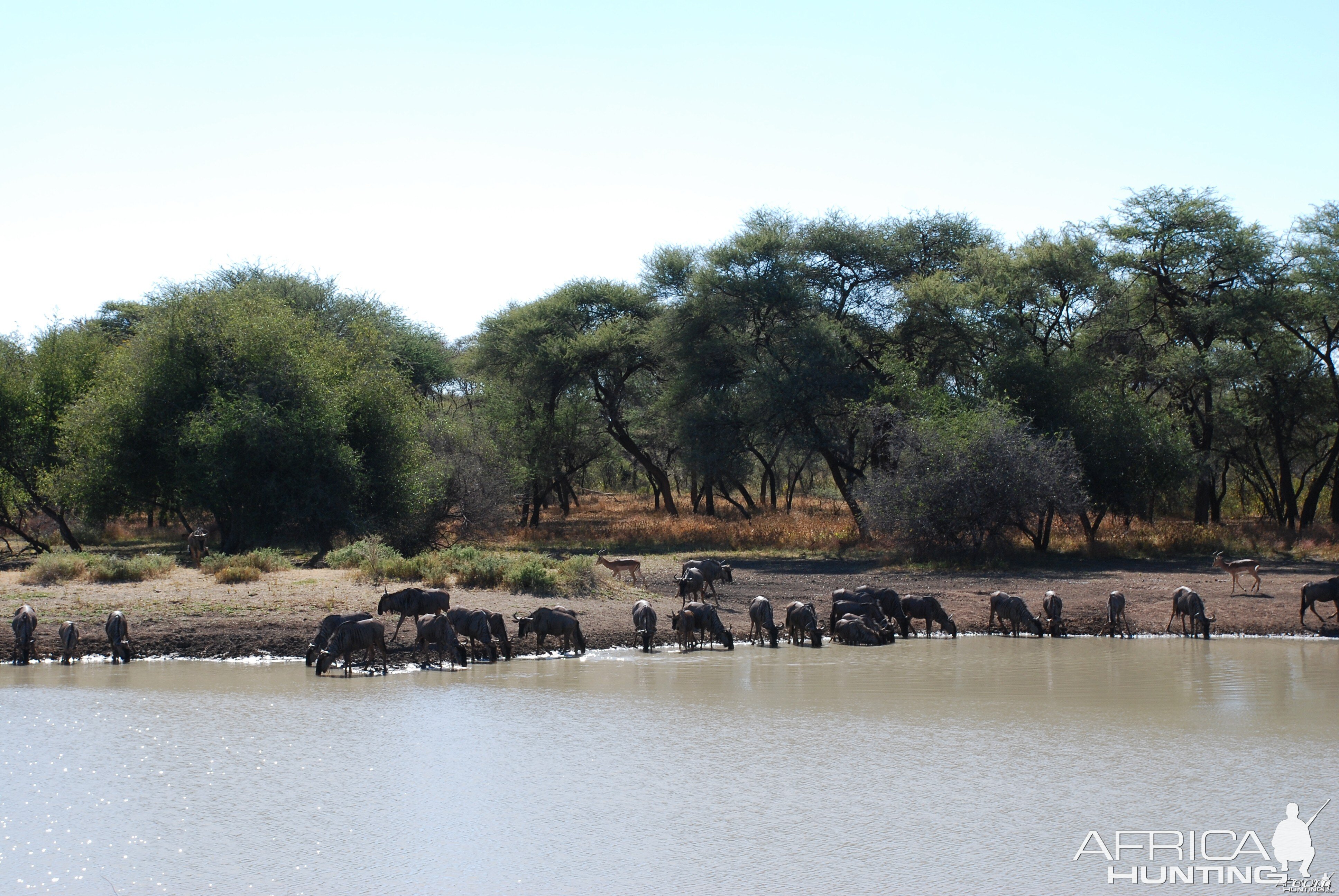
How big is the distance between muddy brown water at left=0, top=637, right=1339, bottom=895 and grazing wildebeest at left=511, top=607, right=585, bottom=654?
79 cm

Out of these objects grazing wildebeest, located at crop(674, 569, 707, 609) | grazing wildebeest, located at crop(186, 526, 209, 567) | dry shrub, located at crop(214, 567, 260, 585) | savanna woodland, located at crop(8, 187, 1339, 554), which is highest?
savanna woodland, located at crop(8, 187, 1339, 554)

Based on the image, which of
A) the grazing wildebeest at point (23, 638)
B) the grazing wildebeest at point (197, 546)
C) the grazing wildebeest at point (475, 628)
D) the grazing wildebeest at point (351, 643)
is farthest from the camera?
the grazing wildebeest at point (197, 546)

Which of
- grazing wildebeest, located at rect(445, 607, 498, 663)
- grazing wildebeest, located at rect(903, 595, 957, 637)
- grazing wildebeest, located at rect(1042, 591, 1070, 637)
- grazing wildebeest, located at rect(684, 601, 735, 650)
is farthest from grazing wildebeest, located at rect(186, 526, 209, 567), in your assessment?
grazing wildebeest, located at rect(1042, 591, 1070, 637)

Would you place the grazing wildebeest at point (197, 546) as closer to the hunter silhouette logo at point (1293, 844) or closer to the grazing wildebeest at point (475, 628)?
the grazing wildebeest at point (475, 628)

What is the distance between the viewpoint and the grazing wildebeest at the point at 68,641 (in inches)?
603

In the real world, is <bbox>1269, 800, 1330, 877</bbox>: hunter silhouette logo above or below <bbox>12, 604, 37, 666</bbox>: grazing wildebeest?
below

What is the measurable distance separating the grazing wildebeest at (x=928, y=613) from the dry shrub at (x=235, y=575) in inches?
499

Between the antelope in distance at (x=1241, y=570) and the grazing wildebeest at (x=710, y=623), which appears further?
the antelope in distance at (x=1241, y=570)

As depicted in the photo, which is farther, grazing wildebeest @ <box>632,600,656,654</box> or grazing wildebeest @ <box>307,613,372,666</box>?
grazing wildebeest @ <box>632,600,656,654</box>

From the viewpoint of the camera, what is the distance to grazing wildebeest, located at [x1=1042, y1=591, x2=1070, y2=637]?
1911 cm

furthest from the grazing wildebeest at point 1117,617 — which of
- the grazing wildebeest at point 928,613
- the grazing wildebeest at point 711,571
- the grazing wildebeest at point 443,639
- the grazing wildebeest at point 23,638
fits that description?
the grazing wildebeest at point 23,638

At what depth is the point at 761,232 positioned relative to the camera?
40844 millimetres

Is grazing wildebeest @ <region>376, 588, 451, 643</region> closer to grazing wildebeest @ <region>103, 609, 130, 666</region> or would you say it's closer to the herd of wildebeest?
the herd of wildebeest

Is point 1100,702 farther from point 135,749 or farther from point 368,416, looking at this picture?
point 368,416
